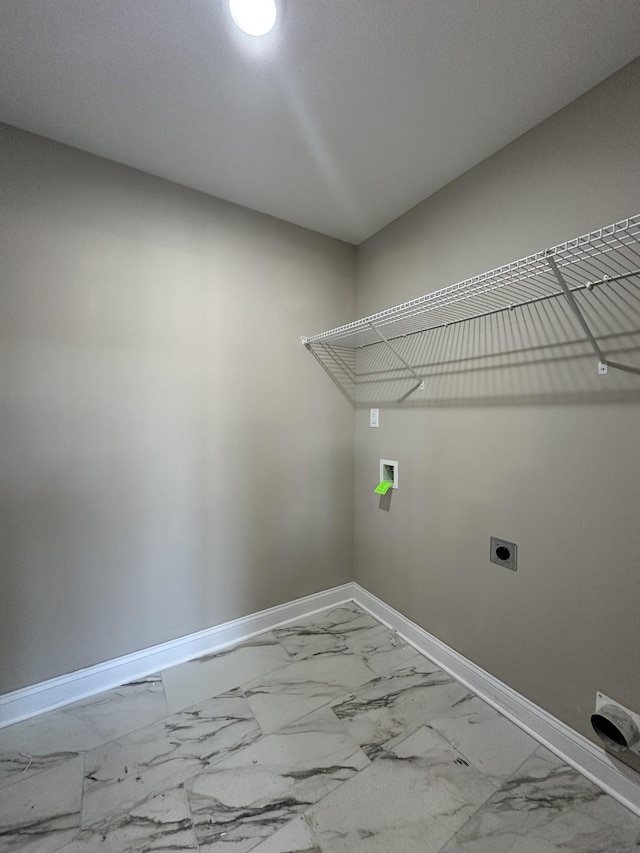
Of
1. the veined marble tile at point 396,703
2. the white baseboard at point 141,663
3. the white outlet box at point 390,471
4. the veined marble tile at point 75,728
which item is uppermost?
the white outlet box at point 390,471

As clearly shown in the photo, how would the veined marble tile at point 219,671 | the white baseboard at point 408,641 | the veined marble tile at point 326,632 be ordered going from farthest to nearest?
the veined marble tile at point 326,632 → the veined marble tile at point 219,671 → the white baseboard at point 408,641

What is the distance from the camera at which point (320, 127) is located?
52.2 inches

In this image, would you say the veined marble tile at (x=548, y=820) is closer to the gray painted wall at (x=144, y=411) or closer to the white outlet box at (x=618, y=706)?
the white outlet box at (x=618, y=706)

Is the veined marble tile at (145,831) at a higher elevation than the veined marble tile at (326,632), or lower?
lower

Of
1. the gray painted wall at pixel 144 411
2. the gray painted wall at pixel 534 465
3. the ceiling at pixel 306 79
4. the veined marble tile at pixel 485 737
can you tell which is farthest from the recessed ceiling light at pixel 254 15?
the veined marble tile at pixel 485 737

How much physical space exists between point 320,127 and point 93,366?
1.32 meters

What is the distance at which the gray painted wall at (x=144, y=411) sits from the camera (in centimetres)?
138

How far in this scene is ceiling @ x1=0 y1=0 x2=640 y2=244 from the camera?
96 centimetres

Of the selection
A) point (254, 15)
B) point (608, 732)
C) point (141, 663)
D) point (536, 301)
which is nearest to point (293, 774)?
point (141, 663)

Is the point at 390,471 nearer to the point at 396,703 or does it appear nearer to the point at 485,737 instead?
the point at 396,703

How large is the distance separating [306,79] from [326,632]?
2.42m

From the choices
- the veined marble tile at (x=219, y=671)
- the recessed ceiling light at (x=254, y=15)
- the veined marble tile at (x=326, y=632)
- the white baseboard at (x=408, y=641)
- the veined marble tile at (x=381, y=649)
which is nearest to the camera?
the recessed ceiling light at (x=254, y=15)

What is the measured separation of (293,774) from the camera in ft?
3.80

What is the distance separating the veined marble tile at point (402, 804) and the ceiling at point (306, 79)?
2.27 meters
